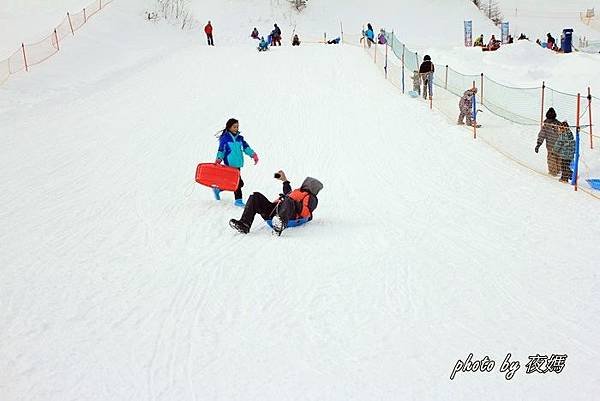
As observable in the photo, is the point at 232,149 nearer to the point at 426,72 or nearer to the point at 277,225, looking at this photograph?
the point at 277,225

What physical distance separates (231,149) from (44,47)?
20090 mm

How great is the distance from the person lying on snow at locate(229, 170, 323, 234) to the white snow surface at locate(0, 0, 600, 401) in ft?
0.81

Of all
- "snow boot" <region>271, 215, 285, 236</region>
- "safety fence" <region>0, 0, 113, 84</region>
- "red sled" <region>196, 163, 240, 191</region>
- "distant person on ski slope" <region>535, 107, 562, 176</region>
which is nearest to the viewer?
"snow boot" <region>271, 215, 285, 236</region>

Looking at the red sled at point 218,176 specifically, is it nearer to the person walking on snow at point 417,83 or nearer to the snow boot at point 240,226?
the snow boot at point 240,226

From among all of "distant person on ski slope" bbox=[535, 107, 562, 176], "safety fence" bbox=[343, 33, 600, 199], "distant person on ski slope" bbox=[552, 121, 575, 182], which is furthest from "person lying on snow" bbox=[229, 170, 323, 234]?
"distant person on ski slope" bbox=[535, 107, 562, 176]

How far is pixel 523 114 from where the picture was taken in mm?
18297

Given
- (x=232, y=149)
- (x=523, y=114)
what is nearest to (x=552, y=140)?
(x=523, y=114)

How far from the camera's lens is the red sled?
32.2ft

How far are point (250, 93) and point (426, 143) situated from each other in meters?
8.74

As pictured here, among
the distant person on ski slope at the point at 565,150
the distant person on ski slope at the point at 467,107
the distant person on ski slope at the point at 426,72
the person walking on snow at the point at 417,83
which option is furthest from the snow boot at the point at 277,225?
the person walking on snow at the point at 417,83

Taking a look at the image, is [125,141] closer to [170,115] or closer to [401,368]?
[170,115]

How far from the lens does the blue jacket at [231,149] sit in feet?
32.4

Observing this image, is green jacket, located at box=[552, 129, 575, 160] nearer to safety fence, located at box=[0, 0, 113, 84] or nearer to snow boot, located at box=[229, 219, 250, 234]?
snow boot, located at box=[229, 219, 250, 234]

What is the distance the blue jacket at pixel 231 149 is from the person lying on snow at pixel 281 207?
1506 millimetres
